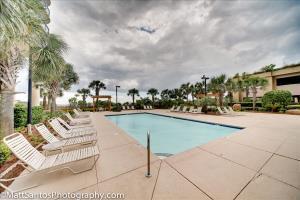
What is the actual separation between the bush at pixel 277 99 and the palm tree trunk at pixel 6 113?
833 inches

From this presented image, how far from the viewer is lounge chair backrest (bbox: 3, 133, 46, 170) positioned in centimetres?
231

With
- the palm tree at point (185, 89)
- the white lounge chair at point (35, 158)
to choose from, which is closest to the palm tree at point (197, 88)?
the palm tree at point (185, 89)

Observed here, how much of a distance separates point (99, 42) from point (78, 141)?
10.7m

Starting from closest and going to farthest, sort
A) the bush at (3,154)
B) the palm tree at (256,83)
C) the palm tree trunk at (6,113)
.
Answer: the bush at (3,154), the palm tree trunk at (6,113), the palm tree at (256,83)

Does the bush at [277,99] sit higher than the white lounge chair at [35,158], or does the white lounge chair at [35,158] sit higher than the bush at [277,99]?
the bush at [277,99]

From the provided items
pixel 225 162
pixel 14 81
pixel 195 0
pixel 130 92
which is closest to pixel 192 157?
pixel 225 162

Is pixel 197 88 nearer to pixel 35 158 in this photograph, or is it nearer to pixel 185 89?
pixel 185 89

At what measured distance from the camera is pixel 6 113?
4.27 meters

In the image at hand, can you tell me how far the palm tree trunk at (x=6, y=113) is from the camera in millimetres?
4176

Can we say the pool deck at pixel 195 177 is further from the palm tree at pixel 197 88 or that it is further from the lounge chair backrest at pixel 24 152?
the palm tree at pixel 197 88

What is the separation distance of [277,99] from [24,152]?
20623 millimetres

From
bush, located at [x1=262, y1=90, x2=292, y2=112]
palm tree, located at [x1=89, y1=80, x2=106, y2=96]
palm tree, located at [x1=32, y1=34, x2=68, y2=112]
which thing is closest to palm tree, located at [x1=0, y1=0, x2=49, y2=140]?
palm tree, located at [x1=32, y1=34, x2=68, y2=112]

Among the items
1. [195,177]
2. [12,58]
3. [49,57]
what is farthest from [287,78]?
[12,58]

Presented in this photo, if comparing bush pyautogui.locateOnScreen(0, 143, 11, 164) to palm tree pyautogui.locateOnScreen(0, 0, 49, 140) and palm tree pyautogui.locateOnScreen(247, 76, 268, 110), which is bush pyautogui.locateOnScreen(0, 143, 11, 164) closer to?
palm tree pyautogui.locateOnScreen(0, 0, 49, 140)
